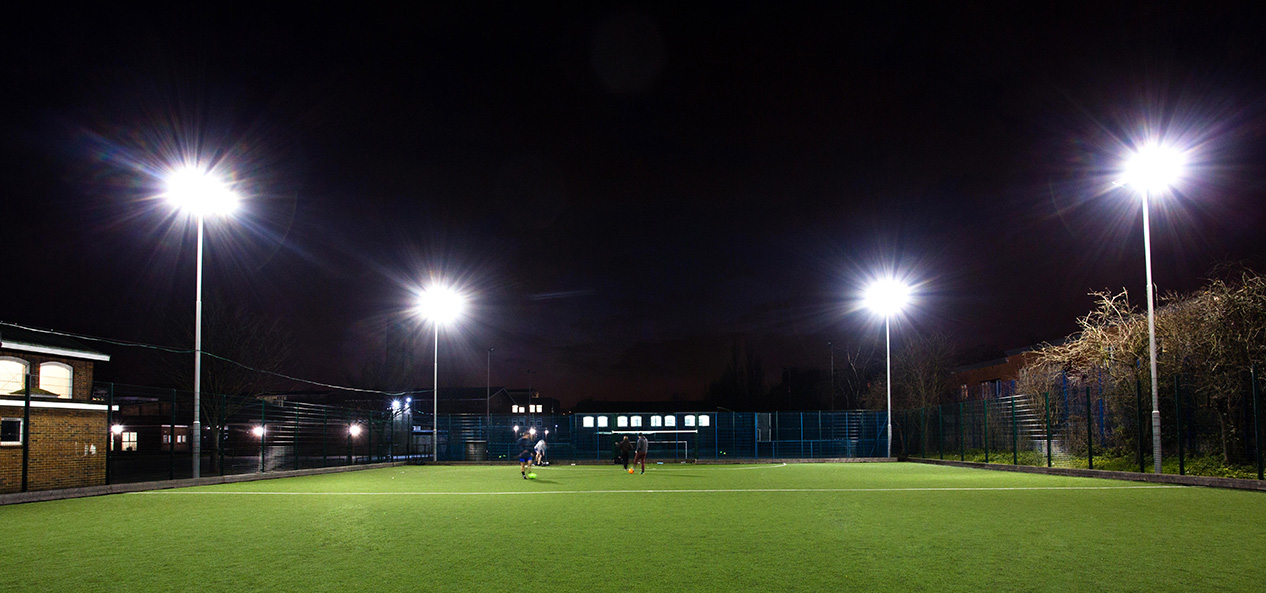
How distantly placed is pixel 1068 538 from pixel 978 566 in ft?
7.85

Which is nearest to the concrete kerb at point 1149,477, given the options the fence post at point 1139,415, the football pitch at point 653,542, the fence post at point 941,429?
the fence post at point 1139,415

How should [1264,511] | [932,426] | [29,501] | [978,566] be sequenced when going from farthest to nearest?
[932,426] < [29,501] < [1264,511] < [978,566]

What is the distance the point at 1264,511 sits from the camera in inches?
454

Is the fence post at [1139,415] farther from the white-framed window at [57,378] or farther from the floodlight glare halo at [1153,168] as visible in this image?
the white-framed window at [57,378]

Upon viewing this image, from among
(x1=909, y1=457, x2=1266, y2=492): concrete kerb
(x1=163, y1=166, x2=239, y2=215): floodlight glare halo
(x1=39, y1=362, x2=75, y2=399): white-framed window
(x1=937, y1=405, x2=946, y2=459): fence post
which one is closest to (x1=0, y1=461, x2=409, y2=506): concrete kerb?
(x1=163, y1=166, x2=239, y2=215): floodlight glare halo

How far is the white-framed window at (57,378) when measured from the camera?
2556 cm

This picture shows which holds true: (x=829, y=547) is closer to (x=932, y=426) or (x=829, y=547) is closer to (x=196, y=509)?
(x=196, y=509)

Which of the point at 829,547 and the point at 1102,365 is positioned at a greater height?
the point at 1102,365

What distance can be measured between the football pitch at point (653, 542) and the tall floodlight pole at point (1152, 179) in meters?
3.45

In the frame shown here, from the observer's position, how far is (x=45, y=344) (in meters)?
25.6

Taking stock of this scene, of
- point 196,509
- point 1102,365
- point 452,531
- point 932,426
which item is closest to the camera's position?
point 452,531

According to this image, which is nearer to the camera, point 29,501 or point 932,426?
point 29,501

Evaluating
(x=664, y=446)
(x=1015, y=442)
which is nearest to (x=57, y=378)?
(x=664, y=446)

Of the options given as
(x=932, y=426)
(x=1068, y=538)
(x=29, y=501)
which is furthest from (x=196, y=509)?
(x=932, y=426)
